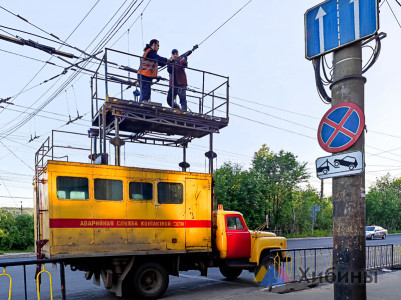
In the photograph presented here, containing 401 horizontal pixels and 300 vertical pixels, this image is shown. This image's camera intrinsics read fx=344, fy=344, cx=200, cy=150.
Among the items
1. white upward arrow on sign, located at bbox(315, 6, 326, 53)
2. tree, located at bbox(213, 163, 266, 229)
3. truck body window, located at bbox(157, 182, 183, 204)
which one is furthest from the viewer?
tree, located at bbox(213, 163, 266, 229)

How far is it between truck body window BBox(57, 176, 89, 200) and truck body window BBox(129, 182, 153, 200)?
1099mm

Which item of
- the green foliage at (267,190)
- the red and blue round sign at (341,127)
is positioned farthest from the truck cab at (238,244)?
the green foliage at (267,190)

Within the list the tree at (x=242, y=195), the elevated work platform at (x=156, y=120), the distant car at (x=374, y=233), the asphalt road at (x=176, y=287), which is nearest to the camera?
the asphalt road at (x=176, y=287)

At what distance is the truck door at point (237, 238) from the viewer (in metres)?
9.80

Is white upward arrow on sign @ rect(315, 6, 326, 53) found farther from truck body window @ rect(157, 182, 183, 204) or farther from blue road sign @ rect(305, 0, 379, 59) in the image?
truck body window @ rect(157, 182, 183, 204)

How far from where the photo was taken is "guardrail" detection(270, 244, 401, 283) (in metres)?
9.12

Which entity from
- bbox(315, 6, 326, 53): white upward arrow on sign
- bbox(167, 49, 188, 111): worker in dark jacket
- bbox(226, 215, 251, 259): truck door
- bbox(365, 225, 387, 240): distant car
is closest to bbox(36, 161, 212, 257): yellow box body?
bbox(226, 215, 251, 259): truck door

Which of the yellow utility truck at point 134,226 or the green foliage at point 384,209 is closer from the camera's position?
the yellow utility truck at point 134,226

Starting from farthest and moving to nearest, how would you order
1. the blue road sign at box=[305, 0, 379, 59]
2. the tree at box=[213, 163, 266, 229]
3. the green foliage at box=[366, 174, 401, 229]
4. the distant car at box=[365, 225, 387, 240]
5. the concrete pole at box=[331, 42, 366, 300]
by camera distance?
1. the green foliage at box=[366, 174, 401, 229]
2. the distant car at box=[365, 225, 387, 240]
3. the tree at box=[213, 163, 266, 229]
4. the blue road sign at box=[305, 0, 379, 59]
5. the concrete pole at box=[331, 42, 366, 300]

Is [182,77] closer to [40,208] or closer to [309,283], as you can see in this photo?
[40,208]

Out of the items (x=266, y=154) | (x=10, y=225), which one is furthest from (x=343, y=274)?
(x=266, y=154)

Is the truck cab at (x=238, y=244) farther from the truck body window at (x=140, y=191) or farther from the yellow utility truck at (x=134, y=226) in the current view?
the truck body window at (x=140, y=191)

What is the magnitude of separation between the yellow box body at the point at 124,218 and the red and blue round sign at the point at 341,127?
5794 millimetres

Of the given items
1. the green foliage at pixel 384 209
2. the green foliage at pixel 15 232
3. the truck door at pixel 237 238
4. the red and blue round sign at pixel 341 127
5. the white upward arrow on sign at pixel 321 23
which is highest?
the white upward arrow on sign at pixel 321 23
